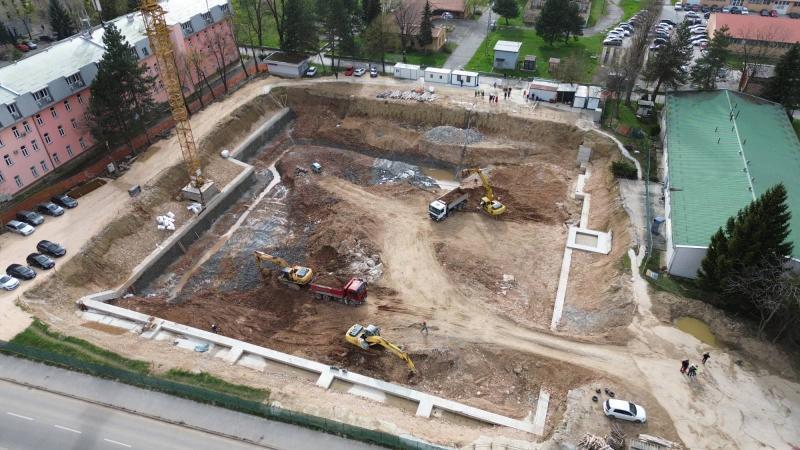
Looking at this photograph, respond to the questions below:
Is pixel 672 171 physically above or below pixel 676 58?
below

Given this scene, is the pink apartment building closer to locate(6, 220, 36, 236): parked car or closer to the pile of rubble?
locate(6, 220, 36, 236): parked car

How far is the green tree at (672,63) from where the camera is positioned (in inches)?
2216

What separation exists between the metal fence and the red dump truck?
11.4 metres

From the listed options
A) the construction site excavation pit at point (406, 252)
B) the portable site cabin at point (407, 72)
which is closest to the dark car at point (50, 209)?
the construction site excavation pit at point (406, 252)

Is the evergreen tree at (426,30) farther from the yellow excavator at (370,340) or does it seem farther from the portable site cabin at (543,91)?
the yellow excavator at (370,340)

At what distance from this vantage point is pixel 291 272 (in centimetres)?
3997

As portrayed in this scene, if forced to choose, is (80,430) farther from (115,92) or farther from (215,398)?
(115,92)

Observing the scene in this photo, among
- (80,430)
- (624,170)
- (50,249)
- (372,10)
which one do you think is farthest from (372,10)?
(80,430)

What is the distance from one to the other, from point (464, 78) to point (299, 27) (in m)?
24.3

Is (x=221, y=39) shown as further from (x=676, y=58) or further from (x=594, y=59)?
(x=676, y=58)

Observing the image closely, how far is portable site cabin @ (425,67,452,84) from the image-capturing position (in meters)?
65.2

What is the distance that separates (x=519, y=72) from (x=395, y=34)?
18760 mm

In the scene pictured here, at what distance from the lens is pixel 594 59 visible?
73.5 m

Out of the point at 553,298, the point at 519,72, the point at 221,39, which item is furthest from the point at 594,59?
the point at 221,39
